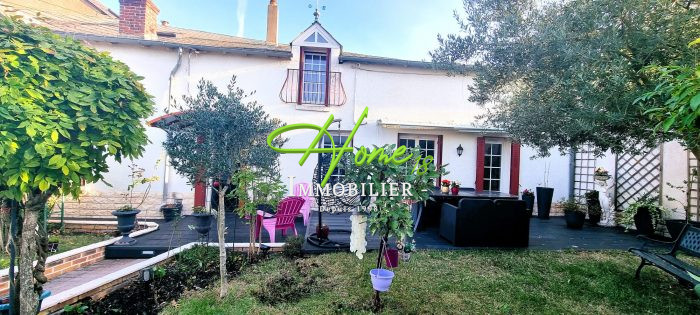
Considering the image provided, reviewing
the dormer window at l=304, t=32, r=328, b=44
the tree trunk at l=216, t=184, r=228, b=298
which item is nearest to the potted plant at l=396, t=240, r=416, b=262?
the tree trunk at l=216, t=184, r=228, b=298

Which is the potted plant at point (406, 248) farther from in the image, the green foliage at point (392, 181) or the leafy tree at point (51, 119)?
the leafy tree at point (51, 119)

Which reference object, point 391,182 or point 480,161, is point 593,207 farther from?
point 391,182

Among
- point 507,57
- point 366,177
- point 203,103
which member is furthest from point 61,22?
point 507,57

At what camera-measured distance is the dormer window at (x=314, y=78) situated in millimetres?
9070

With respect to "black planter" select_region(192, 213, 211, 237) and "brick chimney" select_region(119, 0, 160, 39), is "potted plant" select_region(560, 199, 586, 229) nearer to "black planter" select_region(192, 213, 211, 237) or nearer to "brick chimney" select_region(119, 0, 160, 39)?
"black planter" select_region(192, 213, 211, 237)

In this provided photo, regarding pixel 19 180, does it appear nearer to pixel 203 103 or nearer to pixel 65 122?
pixel 65 122

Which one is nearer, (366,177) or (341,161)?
(366,177)

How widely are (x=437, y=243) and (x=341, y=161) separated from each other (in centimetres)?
321

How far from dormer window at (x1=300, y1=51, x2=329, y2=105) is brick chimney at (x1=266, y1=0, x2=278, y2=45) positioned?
2331mm

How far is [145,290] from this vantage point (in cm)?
389

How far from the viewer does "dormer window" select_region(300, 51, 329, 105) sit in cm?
907

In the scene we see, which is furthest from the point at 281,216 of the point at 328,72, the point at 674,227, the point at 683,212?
the point at 683,212

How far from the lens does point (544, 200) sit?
30.7 ft

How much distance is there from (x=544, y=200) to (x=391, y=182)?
8.31 metres
